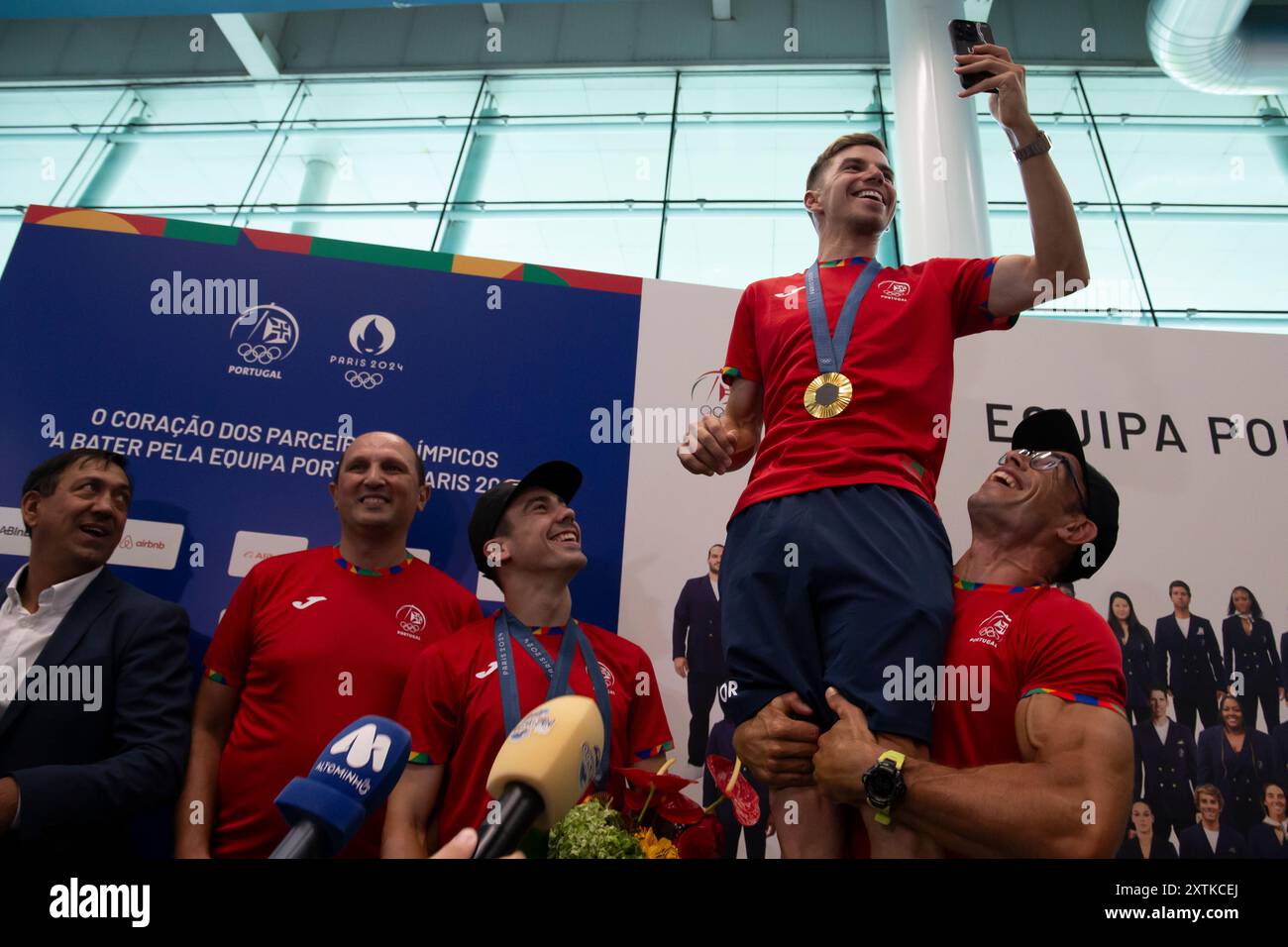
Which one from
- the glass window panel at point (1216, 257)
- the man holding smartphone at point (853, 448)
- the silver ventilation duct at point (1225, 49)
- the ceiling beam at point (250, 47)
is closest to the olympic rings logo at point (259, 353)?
the man holding smartphone at point (853, 448)

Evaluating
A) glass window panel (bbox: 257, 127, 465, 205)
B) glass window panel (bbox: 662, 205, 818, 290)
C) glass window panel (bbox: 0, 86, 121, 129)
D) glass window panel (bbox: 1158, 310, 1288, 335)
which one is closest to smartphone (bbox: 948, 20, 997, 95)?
glass window panel (bbox: 662, 205, 818, 290)

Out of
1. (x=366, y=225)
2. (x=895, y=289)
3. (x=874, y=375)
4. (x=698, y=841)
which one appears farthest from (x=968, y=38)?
(x=366, y=225)

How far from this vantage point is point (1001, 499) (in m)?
2.14

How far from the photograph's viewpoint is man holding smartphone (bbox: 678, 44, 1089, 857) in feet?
5.40

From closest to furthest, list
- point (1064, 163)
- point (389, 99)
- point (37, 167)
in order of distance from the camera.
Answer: point (1064, 163) < point (389, 99) < point (37, 167)

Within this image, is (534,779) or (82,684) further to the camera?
(82,684)

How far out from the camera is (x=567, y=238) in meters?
8.45

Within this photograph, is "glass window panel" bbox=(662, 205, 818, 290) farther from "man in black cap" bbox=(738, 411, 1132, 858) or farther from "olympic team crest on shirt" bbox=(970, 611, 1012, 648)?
"olympic team crest on shirt" bbox=(970, 611, 1012, 648)

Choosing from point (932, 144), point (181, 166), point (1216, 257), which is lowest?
point (932, 144)

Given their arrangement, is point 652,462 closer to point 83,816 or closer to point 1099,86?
point 83,816

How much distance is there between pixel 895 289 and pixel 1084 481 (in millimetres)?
702

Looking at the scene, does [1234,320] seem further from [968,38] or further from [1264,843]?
[968,38]

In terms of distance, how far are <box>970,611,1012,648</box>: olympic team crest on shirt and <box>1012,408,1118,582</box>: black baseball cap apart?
385 mm
